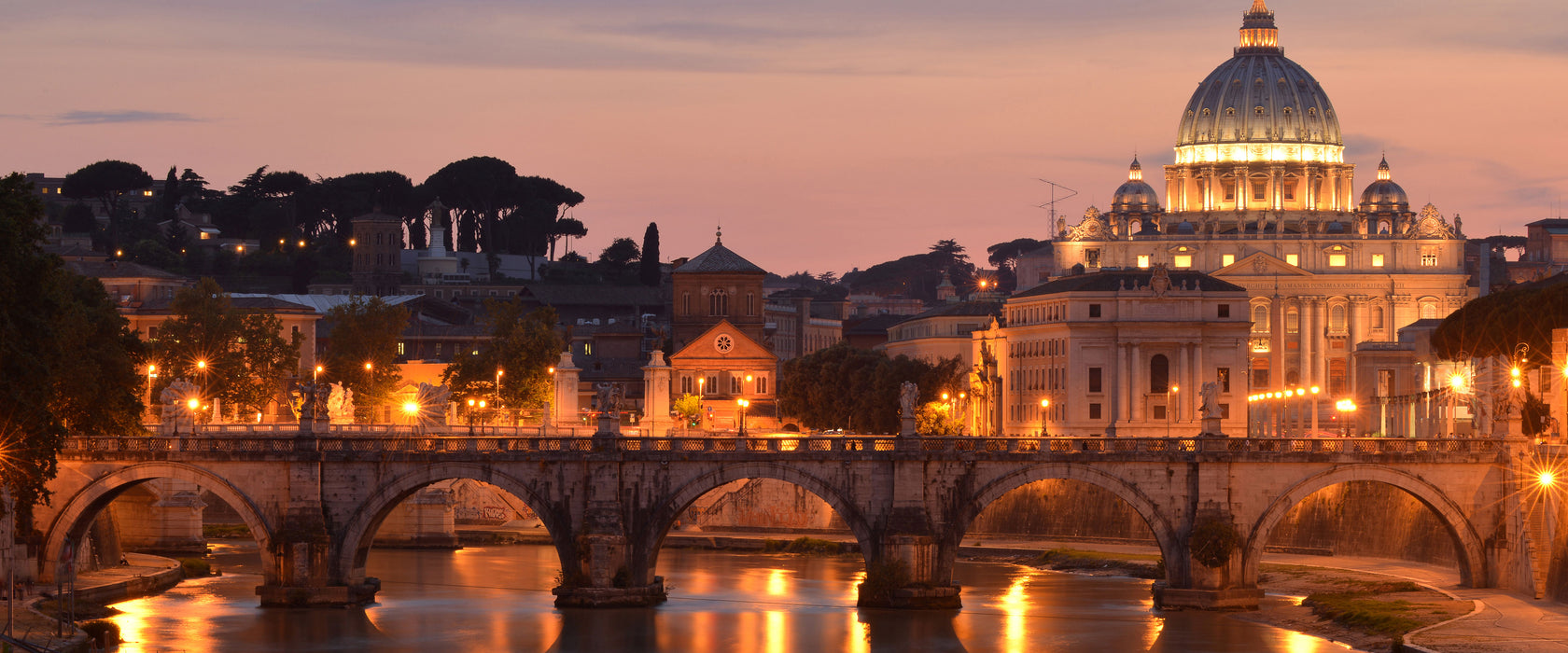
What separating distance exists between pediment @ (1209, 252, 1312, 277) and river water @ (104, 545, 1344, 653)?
99.1 m

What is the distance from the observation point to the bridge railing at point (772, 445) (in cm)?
7056

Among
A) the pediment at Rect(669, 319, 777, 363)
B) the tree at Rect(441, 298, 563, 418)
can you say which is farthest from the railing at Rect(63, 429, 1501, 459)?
the pediment at Rect(669, 319, 777, 363)

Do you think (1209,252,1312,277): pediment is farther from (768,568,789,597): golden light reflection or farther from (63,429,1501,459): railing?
(63,429,1501,459): railing

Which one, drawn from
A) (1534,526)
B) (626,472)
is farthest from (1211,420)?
(626,472)

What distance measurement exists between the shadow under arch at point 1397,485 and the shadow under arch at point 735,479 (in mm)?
10750

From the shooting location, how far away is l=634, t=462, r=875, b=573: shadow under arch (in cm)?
7069

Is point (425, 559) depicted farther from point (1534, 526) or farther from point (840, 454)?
point (1534, 526)

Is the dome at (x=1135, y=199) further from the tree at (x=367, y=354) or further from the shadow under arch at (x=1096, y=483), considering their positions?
the shadow under arch at (x=1096, y=483)

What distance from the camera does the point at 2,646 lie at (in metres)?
56.2

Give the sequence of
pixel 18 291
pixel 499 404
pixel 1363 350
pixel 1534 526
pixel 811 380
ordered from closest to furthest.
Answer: pixel 18 291, pixel 1534 526, pixel 499 404, pixel 811 380, pixel 1363 350

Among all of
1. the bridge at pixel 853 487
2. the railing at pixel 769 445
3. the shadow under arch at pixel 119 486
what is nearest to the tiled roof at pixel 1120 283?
the railing at pixel 769 445

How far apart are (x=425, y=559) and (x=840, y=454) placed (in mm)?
26188

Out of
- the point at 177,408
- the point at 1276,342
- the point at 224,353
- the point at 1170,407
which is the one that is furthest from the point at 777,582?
the point at 1276,342

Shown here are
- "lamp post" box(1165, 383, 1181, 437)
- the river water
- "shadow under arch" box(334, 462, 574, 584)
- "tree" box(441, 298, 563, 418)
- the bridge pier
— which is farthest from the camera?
"lamp post" box(1165, 383, 1181, 437)
